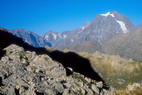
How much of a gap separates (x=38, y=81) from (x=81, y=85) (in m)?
23.3

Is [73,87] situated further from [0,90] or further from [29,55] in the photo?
[29,55]

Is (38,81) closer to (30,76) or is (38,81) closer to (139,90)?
(30,76)

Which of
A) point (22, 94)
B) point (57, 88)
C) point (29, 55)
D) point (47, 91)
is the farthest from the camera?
point (29, 55)

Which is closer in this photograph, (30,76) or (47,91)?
(47,91)

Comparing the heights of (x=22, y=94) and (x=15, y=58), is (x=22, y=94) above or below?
below

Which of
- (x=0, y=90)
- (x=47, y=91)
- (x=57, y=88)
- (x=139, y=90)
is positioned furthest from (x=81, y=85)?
(x=139, y=90)

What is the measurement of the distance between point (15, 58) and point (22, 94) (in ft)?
244

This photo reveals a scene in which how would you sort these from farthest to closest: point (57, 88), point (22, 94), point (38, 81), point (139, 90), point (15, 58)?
point (15, 58)
point (38, 81)
point (57, 88)
point (22, 94)
point (139, 90)

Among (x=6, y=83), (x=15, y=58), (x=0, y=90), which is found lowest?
(x=0, y=90)

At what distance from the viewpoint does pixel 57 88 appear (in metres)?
109

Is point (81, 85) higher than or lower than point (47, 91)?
higher

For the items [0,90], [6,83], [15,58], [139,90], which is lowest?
[139,90]

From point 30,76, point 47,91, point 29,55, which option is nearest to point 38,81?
point 30,76

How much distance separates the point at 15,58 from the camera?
160000 mm
